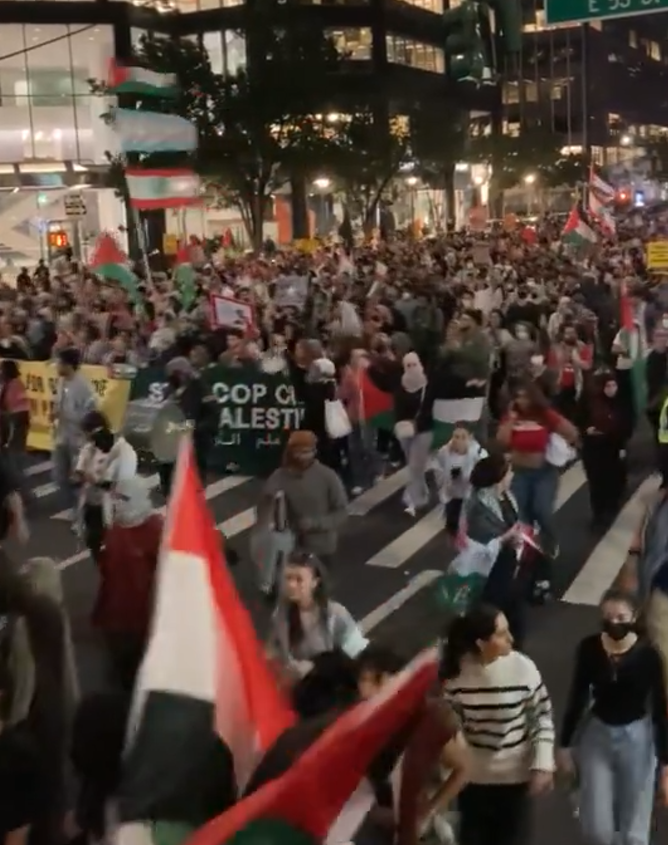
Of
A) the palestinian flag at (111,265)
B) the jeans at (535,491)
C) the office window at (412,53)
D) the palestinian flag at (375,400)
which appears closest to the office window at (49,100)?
the office window at (412,53)

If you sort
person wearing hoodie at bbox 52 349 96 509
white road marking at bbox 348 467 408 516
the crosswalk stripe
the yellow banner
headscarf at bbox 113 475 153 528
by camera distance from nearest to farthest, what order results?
headscarf at bbox 113 475 153 528 < the crosswalk stripe < person wearing hoodie at bbox 52 349 96 509 < white road marking at bbox 348 467 408 516 < the yellow banner

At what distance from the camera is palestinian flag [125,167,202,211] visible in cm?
1623

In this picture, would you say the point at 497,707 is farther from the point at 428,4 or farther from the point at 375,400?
the point at 428,4

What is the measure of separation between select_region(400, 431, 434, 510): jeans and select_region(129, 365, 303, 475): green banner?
5.21 feet

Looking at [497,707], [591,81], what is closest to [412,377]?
[497,707]

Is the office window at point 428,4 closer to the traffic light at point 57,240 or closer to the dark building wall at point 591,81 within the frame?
the dark building wall at point 591,81

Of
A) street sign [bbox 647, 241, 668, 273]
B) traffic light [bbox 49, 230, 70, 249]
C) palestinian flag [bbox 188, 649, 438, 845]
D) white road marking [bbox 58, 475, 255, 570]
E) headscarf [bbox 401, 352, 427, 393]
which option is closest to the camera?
palestinian flag [bbox 188, 649, 438, 845]

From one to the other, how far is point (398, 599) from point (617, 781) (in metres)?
4.55

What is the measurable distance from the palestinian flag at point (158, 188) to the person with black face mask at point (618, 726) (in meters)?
12.3

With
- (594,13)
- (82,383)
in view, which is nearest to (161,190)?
(82,383)

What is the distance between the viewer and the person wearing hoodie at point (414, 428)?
453 inches

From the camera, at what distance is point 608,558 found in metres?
10.3

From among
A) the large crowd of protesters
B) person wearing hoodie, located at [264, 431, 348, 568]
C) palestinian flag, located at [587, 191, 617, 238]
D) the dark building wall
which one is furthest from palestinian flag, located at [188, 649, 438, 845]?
the dark building wall

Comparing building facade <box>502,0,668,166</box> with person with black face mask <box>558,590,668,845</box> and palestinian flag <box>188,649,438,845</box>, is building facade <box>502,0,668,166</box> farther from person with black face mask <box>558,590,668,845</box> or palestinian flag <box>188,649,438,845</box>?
palestinian flag <box>188,649,438,845</box>
